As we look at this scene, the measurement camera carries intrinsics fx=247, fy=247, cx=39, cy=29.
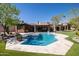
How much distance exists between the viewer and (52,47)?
4676mm

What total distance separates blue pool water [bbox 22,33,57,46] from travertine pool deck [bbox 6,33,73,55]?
0.06 m

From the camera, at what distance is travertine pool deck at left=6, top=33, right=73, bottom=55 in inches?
183

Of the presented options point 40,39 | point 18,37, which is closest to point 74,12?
point 40,39

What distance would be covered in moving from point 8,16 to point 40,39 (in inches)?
29.6

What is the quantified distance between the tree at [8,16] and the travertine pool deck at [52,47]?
1.27ft

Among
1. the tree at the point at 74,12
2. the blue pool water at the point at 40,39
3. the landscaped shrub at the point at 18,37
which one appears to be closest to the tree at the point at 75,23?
the tree at the point at 74,12

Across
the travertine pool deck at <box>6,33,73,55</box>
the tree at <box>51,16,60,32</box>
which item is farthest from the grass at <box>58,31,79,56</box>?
the tree at <box>51,16,60,32</box>

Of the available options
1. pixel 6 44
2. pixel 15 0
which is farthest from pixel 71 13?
pixel 6 44

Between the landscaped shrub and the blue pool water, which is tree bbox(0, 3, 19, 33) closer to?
the landscaped shrub

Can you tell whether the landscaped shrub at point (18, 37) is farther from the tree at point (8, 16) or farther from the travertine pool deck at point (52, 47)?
the tree at point (8, 16)

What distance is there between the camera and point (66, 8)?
15.1 feet

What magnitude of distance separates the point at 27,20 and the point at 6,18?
405 millimetres

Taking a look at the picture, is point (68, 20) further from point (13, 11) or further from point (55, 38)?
point (13, 11)

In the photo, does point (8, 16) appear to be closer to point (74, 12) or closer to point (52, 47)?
point (52, 47)
